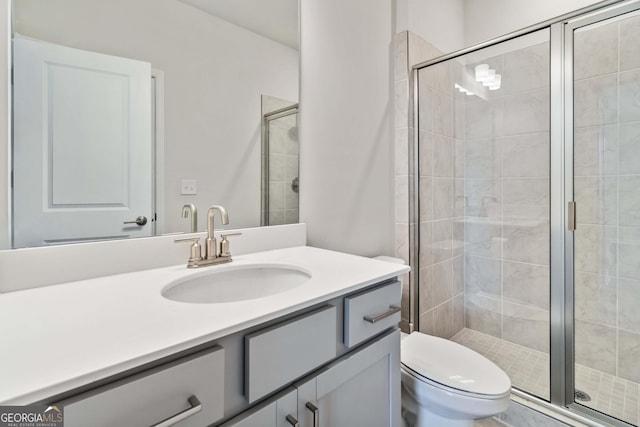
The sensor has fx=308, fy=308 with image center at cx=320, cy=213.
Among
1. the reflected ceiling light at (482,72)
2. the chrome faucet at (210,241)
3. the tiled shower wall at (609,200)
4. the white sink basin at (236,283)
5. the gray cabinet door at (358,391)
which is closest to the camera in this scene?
the gray cabinet door at (358,391)

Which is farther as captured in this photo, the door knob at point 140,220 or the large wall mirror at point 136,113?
the door knob at point 140,220

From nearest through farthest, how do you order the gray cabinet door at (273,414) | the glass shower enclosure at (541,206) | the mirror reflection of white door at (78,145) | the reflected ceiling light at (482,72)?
the gray cabinet door at (273,414) → the mirror reflection of white door at (78,145) → the glass shower enclosure at (541,206) → the reflected ceiling light at (482,72)

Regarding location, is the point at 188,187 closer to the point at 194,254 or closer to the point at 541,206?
the point at 194,254

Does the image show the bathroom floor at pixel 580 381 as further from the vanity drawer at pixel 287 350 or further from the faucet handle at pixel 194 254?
the faucet handle at pixel 194 254

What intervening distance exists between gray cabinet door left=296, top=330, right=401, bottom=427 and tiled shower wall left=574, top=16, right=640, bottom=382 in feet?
3.87

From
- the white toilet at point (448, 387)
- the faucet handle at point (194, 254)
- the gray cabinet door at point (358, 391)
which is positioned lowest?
the white toilet at point (448, 387)

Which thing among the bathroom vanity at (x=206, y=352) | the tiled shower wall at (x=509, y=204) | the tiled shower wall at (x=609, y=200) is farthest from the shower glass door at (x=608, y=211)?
the bathroom vanity at (x=206, y=352)

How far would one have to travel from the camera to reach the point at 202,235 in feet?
3.67

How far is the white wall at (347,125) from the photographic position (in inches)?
59.2

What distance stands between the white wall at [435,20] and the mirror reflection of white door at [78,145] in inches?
60.3

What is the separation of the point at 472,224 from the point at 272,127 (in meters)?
1.51

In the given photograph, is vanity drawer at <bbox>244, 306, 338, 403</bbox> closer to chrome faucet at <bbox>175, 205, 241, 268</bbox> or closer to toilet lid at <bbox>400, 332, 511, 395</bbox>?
chrome faucet at <bbox>175, 205, 241, 268</bbox>

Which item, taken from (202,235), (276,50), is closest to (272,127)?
(276,50)

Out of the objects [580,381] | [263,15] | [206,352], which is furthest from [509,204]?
[206,352]
